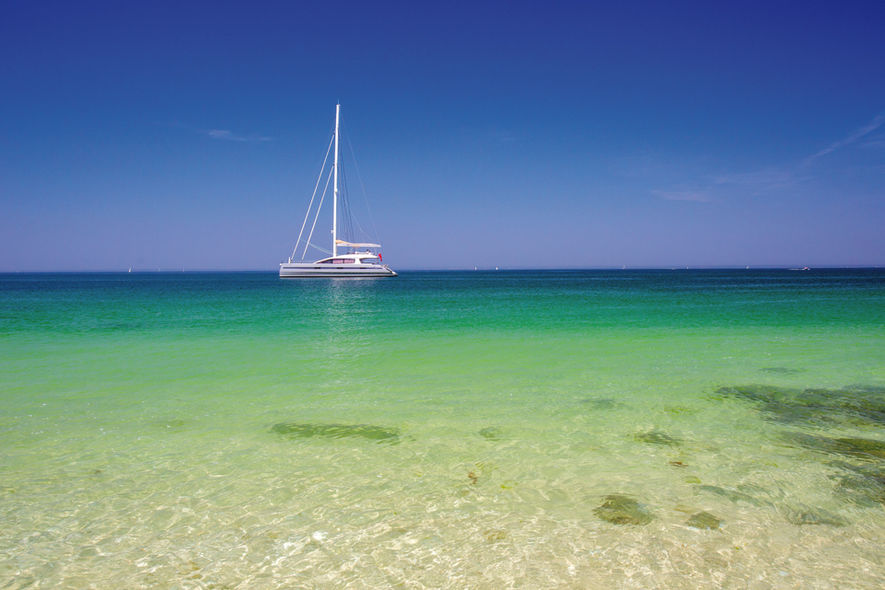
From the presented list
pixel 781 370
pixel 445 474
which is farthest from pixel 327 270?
Answer: pixel 445 474

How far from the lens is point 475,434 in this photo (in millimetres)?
7070

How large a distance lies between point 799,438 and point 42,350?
1863 centimetres

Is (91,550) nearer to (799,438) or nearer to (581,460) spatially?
(581,460)

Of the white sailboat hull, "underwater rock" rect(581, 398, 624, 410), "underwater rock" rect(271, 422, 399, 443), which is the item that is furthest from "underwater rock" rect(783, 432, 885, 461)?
the white sailboat hull

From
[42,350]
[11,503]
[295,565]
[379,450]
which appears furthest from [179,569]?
[42,350]

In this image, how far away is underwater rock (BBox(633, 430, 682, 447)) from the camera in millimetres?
6617

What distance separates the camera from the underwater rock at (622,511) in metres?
4.53

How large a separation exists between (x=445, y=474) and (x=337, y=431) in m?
2.26

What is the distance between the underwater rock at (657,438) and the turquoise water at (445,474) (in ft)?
0.16

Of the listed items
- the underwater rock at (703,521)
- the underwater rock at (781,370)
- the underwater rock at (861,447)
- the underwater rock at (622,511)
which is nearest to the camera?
the underwater rock at (703,521)

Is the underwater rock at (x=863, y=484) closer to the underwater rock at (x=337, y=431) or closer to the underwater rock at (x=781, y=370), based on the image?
the underwater rock at (x=337, y=431)

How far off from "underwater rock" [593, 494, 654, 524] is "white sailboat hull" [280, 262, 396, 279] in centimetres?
7321

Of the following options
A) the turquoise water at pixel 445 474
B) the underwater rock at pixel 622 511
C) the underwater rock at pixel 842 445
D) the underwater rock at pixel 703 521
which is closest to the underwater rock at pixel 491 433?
the turquoise water at pixel 445 474

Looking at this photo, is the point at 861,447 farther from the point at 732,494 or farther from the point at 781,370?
the point at 781,370
